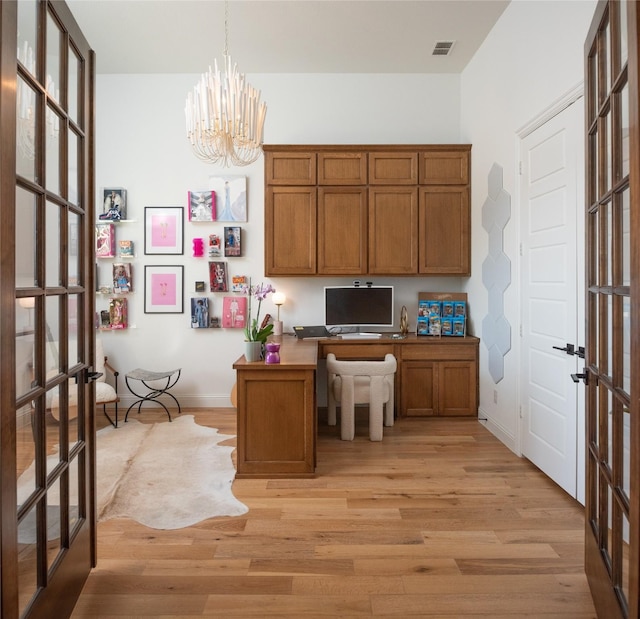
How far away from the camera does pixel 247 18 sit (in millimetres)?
3666

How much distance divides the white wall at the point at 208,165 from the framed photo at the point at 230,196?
7 cm

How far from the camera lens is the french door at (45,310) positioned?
1.17 m

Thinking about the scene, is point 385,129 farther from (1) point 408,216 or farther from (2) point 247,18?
(2) point 247,18

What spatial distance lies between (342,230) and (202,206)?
1.47m

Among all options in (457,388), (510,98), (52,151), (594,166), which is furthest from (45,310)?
(457,388)

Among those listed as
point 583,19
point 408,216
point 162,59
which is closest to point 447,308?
point 408,216

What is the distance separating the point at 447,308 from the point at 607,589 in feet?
10.3

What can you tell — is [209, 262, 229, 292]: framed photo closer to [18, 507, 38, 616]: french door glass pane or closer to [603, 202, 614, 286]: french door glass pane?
[18, 507, 38, 616]: french door glass pane

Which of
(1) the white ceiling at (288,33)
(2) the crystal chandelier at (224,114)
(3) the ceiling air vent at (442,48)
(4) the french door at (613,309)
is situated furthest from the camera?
(3) the ceiling air vent at (442,48)

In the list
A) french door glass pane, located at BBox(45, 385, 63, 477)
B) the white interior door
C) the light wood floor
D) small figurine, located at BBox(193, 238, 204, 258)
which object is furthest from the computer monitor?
french door glass pane, located at BBox(45, 385, 63, 477)

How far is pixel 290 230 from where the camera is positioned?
434 centimetres

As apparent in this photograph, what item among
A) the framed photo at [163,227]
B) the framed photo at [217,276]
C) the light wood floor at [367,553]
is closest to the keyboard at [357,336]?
the framed photo at [217,276]

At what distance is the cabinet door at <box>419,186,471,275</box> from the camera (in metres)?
4.37

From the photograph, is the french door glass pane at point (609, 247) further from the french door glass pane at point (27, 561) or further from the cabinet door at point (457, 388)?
the cabinet door at point (457, 388)
